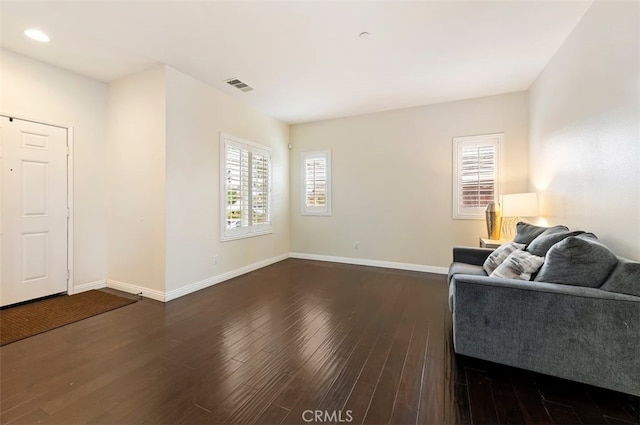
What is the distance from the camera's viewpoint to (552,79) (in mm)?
3094

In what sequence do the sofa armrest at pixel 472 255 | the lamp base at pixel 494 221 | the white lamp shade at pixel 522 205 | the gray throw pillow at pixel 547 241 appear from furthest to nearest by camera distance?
the lamp base at pixel 494 221 < the white lamp shade at pixel 522 205 < the sofa armrest at pixel 472 255 < the gray throw pillow at pixel 547 241

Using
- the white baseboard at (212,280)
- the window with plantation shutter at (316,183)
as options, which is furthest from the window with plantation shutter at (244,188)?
the window with plantation shutter at (316,183)

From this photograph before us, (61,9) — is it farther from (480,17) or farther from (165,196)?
(480,17)

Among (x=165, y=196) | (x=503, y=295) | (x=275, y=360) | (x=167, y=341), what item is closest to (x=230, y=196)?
(x=165, y=196)

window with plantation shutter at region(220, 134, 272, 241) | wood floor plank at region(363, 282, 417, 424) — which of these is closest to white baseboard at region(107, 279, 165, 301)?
window with plantation shutter at region(220, 134, 272, 241)

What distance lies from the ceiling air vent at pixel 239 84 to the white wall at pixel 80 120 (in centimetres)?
183

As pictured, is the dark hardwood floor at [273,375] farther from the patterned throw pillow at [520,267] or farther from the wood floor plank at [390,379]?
the patterned throw pillow at [520,267]

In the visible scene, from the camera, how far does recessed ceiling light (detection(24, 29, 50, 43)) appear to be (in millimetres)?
2682

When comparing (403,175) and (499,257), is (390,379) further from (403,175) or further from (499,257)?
(403,175)

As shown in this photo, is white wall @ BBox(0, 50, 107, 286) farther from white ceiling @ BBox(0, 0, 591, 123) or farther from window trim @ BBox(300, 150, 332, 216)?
window trim @ BBox(300, 150, 332, 216)

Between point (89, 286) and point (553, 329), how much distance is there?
201 inches

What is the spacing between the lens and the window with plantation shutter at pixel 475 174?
4.24 meters

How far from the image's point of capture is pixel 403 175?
4.83 m

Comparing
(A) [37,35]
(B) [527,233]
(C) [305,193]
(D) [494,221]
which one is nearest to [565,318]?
(B) [527,233]
